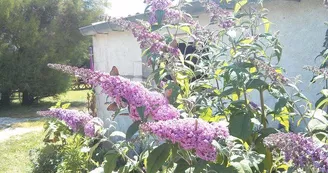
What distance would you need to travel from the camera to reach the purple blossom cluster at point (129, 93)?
1.44 metres

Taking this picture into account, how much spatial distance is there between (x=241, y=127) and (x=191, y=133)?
20.2 inches

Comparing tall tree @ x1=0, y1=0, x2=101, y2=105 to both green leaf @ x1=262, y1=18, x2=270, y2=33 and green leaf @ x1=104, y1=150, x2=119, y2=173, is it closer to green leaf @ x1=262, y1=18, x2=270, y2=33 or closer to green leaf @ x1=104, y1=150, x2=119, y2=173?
green leaf @ x1=262, y1=18, x2=270, y2=33

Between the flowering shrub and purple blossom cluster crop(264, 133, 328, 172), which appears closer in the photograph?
purple blossom cluster crop(264, 133, 328, 172)

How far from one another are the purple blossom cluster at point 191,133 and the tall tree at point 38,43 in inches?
493

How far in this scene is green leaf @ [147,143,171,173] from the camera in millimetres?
1469

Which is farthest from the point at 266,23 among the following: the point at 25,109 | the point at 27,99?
the point at 27,99

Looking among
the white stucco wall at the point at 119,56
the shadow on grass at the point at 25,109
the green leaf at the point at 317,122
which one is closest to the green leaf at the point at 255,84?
the green leaf at the point at 317,122

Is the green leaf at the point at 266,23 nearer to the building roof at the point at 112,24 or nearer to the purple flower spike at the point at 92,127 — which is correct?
the purple flower spike at the point at 92,127

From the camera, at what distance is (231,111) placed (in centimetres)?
188

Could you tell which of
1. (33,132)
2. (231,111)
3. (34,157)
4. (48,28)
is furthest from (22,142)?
(231,111)

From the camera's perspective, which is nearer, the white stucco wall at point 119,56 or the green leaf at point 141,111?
the green leaf at point 141,111

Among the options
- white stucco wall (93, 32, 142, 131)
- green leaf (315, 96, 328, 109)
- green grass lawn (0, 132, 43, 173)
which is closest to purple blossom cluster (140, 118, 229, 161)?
green leaf (315, 96, 328, 109)

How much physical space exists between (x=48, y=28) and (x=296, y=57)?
11.5m

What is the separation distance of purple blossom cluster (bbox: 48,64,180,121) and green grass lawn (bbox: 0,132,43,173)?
4.37 m
